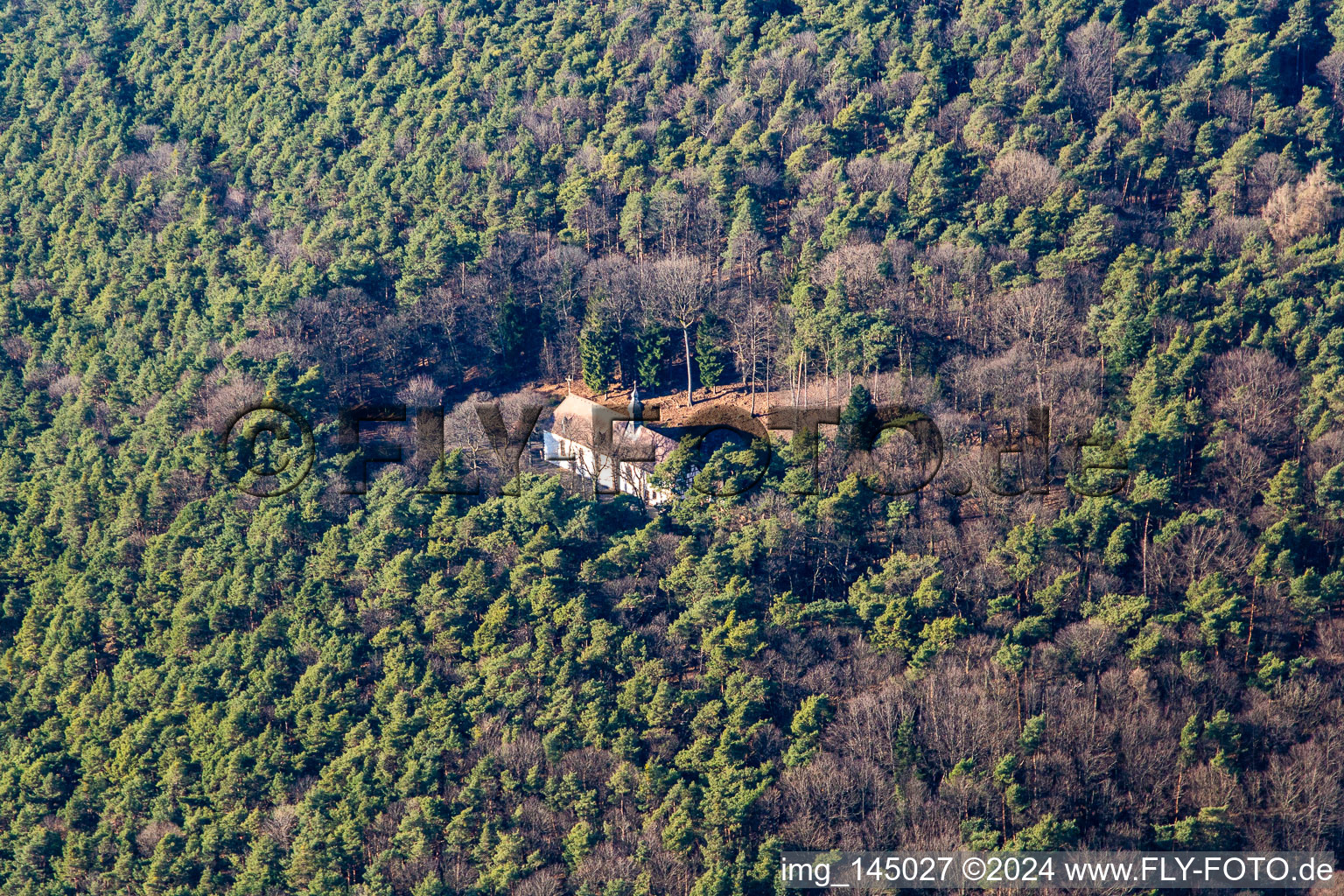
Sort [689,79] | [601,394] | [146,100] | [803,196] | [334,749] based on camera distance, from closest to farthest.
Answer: [334,749], [601,394], [803,196], [689,79], [146,100]

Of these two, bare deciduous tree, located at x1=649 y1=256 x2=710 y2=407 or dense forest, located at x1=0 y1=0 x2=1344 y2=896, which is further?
bare deciduous tree, located at x1=649 y1=256 x2=710 y2=407

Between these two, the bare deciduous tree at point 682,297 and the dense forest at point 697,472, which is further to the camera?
the bare deciduous tree at point 682,297

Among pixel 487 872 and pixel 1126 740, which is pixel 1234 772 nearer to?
pixel 1126 740

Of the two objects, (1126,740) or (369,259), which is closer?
(1126,740)

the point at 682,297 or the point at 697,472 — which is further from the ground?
the point at 682,297

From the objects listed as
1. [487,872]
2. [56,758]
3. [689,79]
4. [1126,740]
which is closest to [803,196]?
[689,79]

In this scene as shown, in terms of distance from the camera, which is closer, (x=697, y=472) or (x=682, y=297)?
(x=697, y=472)

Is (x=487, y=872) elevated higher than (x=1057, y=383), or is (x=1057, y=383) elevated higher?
(x=1057, y=383)

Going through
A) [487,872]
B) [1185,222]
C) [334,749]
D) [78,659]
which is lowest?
[487,872]
